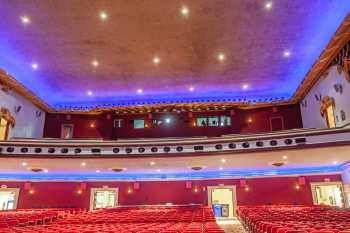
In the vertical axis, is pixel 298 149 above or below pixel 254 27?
below

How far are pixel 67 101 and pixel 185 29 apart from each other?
9.13 metres

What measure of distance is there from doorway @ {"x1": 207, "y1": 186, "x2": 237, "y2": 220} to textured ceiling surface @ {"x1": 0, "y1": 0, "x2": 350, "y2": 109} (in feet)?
16.3

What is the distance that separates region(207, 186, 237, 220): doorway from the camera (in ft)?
44.4

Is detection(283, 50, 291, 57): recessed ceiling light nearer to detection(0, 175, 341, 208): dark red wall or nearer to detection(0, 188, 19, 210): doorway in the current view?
detection(0, 175, 341, 208): dark red wall

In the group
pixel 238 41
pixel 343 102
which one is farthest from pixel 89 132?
pixel 343 102

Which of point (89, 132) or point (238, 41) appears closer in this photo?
point (238, 41)

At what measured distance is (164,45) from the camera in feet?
32.8

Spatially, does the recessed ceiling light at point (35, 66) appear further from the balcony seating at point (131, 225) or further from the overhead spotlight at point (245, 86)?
the overhead spotlight at point (245, 86)

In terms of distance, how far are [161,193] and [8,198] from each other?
8.23m

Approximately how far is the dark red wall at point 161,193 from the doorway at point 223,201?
22 cm

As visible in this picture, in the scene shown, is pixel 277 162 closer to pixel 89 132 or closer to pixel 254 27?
pixel 254 27

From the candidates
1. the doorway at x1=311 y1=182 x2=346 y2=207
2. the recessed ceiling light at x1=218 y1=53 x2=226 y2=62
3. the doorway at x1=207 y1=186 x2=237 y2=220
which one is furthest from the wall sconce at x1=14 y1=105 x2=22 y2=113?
the doorway at x1=311 y1=182 x2=346 y2=207

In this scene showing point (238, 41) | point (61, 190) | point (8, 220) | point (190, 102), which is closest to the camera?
point (8, 220)

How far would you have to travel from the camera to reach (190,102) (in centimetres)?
1514
